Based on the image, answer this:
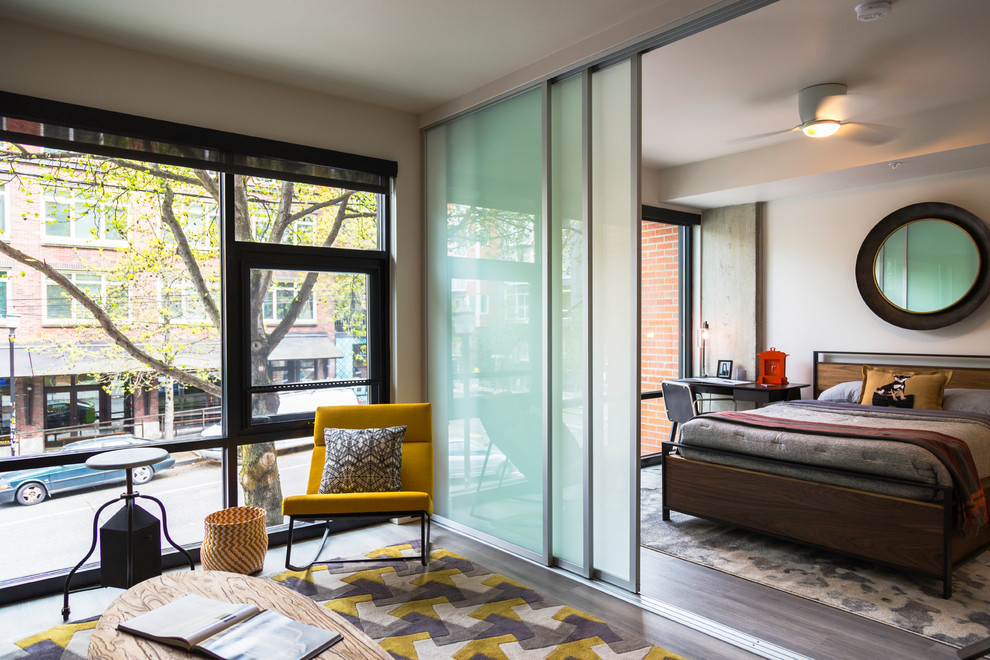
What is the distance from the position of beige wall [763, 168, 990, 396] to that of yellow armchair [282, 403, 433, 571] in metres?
3.57

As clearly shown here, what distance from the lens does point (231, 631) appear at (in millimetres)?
1902

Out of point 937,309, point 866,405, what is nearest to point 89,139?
point 866,405

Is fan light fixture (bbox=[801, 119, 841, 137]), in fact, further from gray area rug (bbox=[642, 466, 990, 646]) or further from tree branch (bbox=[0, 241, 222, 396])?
tree branch (bbox=[0, 241, 222, 396])

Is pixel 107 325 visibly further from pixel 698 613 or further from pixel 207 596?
pixel 698 613

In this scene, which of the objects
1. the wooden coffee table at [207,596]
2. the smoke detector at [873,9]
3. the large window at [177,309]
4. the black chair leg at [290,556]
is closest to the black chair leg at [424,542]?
Answer: the black chair leg at [290,556]

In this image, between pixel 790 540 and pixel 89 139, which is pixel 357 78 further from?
pixel 790 540

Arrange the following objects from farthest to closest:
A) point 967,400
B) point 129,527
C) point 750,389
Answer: point 750,389 < point 967,400 < point 129,527

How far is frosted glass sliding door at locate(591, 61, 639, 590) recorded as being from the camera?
10.1ft

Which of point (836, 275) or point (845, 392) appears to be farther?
point (836, 275)

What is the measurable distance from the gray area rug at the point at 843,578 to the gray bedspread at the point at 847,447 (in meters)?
0.44

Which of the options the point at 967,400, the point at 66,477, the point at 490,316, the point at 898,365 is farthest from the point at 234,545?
the point at 898,365

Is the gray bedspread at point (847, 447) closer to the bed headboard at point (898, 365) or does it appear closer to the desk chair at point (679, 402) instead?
the bed headboard at point (898, 365)

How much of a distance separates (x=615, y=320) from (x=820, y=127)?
78.2 inches

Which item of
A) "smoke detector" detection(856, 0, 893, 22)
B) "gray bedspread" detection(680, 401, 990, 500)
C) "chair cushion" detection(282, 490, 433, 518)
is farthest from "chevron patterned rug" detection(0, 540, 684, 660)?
"smoke detector" detection(856, 0, 893, 22)
